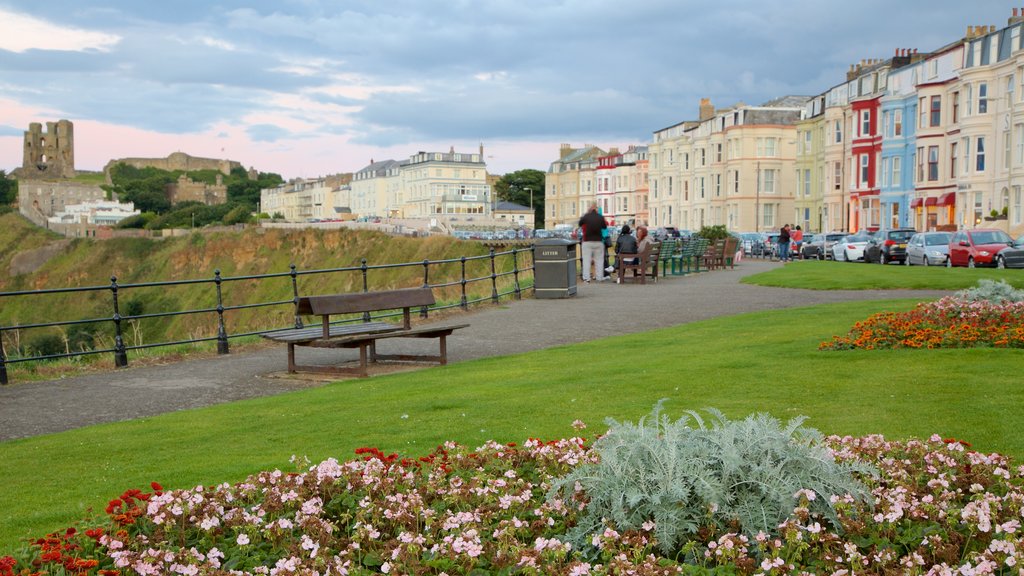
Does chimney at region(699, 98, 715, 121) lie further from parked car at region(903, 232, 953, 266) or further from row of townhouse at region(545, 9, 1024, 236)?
parked car at region(903, 232, 953, 266)

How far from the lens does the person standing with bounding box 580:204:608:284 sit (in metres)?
25.0

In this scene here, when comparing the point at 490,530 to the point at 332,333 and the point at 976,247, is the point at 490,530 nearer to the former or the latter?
the point at 332,333

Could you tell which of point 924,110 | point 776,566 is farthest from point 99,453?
point 924,110

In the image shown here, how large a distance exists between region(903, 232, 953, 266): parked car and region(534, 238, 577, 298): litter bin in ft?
66.0

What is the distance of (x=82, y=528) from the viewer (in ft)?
16.3

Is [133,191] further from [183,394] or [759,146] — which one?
[183,394]

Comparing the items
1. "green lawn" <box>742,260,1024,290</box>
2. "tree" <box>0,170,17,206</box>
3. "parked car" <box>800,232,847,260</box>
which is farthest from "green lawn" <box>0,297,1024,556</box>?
"tree" <box>0,170,17,206</box>

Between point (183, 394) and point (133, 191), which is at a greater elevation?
point (133, 191)

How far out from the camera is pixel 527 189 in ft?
525

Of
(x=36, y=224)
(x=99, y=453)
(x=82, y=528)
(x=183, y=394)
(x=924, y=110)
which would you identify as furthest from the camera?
(x=36, y=224)

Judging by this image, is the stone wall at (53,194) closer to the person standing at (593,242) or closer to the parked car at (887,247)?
the parked car at (887,247)

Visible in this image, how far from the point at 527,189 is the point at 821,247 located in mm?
111851

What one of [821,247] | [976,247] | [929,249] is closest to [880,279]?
[976,247]

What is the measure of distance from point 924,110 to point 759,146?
30026 mm
